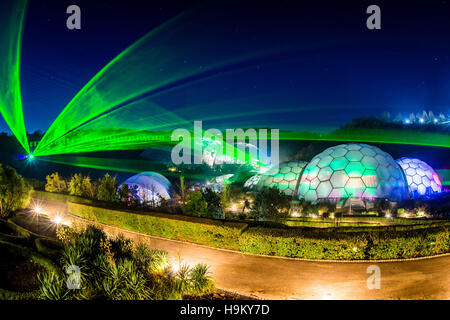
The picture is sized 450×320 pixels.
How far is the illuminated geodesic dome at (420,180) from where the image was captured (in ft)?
66.8

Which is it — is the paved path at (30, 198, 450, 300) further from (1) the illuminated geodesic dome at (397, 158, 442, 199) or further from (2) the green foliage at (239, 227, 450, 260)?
(1) the illuminated geodesic dome at (397, 158, 442, 199)

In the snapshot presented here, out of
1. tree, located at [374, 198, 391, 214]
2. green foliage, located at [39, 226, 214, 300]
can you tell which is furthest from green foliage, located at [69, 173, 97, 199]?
tree, located at [374, 198, 391, 214]

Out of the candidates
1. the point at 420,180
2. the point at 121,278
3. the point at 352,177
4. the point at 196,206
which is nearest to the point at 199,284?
the point at 121,278

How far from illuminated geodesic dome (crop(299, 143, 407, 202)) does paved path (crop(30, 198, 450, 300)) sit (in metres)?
9.01

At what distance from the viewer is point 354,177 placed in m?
16.4

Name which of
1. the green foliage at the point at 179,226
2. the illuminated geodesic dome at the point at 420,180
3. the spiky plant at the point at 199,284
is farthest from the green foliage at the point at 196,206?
the illuminated geodesic dome at the point at 420,180

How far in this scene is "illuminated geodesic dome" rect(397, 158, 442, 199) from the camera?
2038 centimetres

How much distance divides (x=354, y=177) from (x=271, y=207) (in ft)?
24.5

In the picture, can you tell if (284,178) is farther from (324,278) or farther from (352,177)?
(324,278)

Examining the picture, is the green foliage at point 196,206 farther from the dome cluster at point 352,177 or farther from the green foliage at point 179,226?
the dome cluster at point 352,177

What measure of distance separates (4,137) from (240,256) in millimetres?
57829

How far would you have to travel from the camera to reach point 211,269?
296 inches
